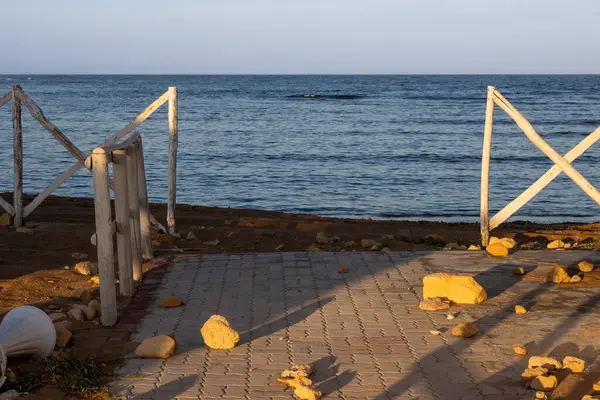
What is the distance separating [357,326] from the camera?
6590 mm

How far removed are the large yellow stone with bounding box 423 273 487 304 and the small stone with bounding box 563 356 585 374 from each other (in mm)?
1821

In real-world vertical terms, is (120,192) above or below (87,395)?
above

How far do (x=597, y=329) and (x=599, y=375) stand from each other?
45.5 inches

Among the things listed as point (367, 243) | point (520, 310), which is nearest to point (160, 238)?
point (367, 243)

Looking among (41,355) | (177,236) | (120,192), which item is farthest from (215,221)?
(41,355)

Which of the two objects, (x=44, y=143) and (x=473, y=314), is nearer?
(x=473, y=314)

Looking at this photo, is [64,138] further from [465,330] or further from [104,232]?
[465,330]

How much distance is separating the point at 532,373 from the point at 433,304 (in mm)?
1879

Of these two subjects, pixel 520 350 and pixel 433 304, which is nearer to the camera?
pixel 520 350

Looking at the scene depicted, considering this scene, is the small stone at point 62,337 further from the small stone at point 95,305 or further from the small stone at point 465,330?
the small stone at point 465,330

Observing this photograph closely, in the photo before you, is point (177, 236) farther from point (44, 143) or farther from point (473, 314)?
point (44, 143)

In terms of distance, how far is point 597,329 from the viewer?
21.2 feet

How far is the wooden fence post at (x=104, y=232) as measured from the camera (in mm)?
6477

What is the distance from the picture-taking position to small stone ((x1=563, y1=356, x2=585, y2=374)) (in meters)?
5.44
